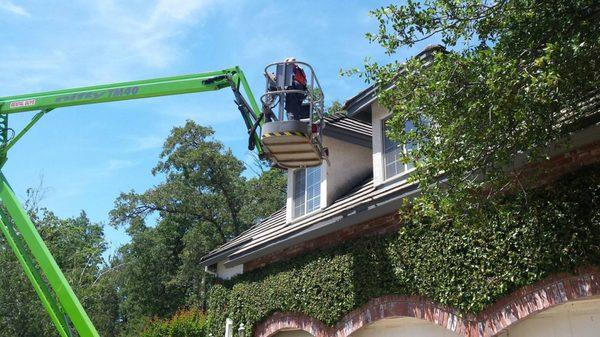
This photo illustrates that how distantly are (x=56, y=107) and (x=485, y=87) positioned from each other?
10.7 m

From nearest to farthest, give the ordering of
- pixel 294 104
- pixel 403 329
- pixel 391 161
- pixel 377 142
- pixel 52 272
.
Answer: pixel 294 104 → pixel 403 329 → pixel 52 272 → pixel 391 161 → pixel 377 142

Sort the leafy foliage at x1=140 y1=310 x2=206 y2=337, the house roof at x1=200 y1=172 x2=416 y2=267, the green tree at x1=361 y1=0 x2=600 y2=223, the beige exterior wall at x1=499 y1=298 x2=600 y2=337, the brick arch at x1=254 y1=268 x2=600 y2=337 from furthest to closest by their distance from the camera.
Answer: the leafy foliage at x1=140 y1=310 x2=206 y2=337, the house roof at x1=200 y1=172 x2=416 y2=267, the beige exterior wall at x1=499 y1=298 x2=600 y2=337, the brick arch at x1=254 y1=268 x2=600 y2=337, the green tree at x1=361 y1=0 x2=600 y2=223

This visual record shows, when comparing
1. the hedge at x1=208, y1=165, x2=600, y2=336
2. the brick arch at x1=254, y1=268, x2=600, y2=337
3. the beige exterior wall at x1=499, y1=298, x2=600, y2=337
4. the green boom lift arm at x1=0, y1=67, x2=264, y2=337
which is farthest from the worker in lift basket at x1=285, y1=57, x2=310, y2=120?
the beige exterior wall at x1=499, y1=298, x2=600, y2=337

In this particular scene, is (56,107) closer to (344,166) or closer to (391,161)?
(344,166)

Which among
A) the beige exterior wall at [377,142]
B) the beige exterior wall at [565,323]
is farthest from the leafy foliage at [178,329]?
the beige exterior wall at [565,323]

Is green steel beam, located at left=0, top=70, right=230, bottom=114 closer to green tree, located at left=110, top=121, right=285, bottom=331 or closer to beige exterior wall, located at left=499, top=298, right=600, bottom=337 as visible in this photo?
beige exterior wall, located at left=499, top=298, right=600, bottom=337

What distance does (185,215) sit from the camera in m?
37.4

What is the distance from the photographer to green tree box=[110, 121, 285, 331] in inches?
1421

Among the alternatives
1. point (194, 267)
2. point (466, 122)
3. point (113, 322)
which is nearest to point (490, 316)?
point (466, 122)

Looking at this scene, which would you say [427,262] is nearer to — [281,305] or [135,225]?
[281,305]

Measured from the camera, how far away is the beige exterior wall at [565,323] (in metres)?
8.03

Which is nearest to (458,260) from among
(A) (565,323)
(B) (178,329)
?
(A) (565,323)

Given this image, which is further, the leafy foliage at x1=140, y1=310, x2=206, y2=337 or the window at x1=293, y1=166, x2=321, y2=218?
the leafy foliage at x1=140, y1=310, x2=206, y2=337

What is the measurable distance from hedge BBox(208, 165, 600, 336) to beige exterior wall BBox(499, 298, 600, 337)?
0.71 m
